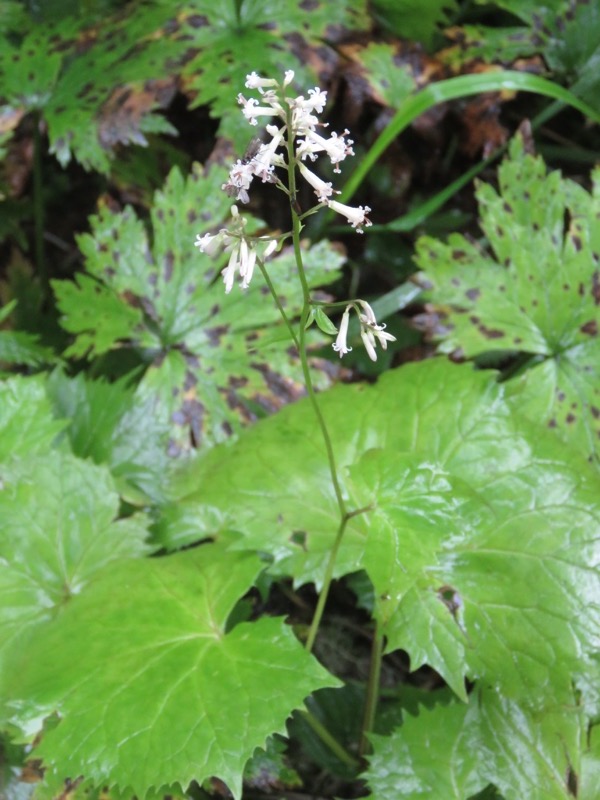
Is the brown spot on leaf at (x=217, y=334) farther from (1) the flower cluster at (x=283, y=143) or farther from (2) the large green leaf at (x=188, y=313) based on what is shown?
(1) the flower cluster at (x=283, y=143)

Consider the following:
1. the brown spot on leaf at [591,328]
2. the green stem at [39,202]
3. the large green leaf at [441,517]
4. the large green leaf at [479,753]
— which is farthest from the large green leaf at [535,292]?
the green stem at [39,202]

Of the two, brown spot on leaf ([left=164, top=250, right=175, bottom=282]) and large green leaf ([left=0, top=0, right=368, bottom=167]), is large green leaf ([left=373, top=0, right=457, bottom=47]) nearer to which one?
large green leaf ([left=0, top=0, right=368, bottom=167])

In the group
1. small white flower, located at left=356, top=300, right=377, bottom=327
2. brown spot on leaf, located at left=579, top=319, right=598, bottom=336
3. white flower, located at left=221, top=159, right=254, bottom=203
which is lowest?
brown spot on leaf, located at left=579, top=319, right=598, bottom=336

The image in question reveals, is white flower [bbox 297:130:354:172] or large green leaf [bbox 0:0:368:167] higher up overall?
white flower [bbox 297:130:354:172]

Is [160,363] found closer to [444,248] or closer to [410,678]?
[444,248]

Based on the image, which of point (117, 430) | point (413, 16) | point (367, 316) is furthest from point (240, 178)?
point (413, 16)

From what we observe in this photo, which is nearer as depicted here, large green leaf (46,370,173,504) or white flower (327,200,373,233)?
white flower (327,200,373,233)

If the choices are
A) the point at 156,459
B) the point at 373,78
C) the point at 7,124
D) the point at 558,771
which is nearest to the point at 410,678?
the point at 558,771

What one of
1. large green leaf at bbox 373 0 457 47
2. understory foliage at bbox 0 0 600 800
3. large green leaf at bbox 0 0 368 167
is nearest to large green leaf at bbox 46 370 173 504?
understory foliage at bbox 0 0 600 800
